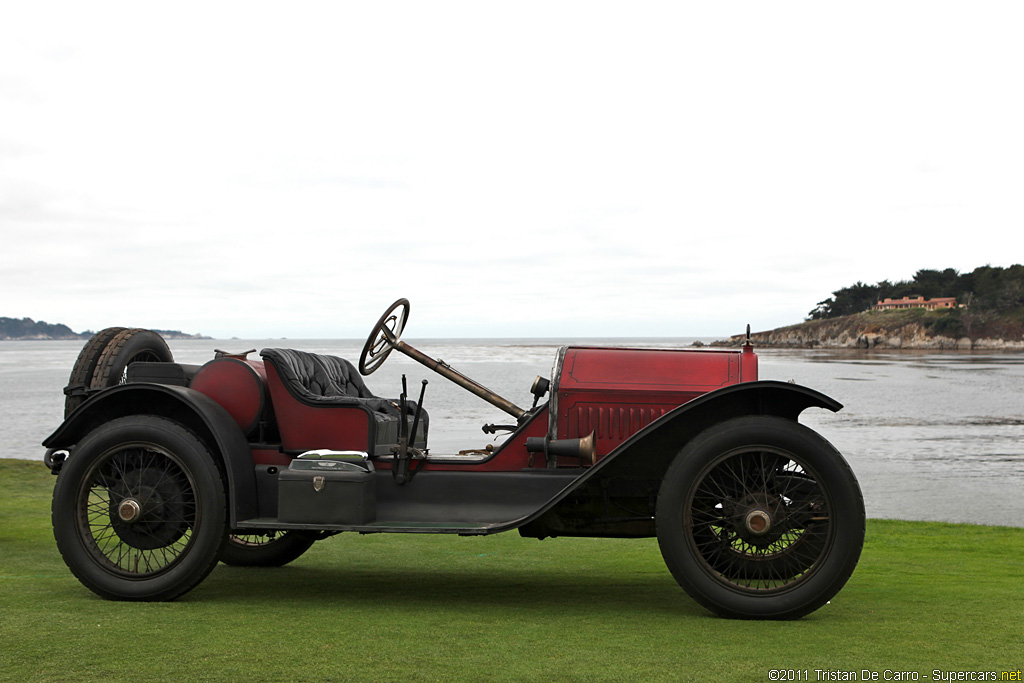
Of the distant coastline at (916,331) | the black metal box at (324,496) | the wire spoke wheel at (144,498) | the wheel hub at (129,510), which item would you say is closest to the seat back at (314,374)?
the black metal box at (324,496)

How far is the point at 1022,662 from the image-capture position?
3.59 m

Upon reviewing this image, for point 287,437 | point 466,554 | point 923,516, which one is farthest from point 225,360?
point 923,516

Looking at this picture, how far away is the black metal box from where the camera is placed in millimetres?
4898

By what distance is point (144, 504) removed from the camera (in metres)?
5.11

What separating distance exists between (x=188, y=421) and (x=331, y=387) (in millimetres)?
949

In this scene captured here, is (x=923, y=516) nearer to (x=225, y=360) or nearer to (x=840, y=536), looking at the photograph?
(x=840, y=536)

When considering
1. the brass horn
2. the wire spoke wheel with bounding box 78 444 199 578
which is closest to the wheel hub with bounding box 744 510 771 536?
the brass horn

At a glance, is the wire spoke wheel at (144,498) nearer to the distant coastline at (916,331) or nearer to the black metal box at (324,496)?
the black metal box at (324,496)

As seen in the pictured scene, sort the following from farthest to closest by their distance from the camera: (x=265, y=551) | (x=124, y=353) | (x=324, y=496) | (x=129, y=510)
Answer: (x=265, y=551) < (x=124, y=353) < (x=129, y=510) < (x=324, y=496)

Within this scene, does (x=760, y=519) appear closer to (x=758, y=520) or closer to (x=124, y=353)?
(x=758, y=520)

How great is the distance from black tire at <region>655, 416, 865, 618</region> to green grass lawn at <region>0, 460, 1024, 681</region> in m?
0.17

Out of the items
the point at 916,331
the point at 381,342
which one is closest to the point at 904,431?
the point at 381,342

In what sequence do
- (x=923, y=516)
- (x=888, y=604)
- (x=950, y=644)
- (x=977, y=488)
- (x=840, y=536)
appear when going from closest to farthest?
(x=950, y=644) < (x=840, y=536) < (x=888, y=604) < (x=923, y=516) < (x=977, y=488)

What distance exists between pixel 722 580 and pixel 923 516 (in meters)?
8.95
